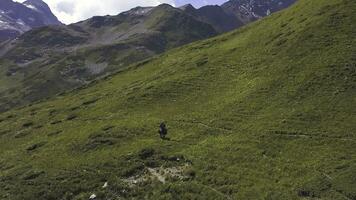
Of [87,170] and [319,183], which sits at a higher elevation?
[87,170]

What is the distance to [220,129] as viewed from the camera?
64.7m

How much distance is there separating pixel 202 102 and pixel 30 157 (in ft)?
85.4

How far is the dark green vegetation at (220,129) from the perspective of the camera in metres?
49.3

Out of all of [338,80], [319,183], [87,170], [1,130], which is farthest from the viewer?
[1,130]

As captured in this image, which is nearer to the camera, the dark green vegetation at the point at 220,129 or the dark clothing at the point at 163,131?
the dark green vegetation at the point at 220,129

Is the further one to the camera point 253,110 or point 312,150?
point 253,110

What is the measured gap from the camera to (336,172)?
158 ft

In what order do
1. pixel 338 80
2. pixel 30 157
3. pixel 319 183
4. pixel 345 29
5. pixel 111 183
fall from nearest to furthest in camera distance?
pixel 319 183 → pixel 111 183 → pixel 30 157 → pixel 338 80 → pixel 345 29

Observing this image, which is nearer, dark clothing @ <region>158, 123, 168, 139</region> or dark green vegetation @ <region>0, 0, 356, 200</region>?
dark green vegetation @ <region>0, 0, 356, 200</region>

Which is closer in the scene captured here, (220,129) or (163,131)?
(163,131)

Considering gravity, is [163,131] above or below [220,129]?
above

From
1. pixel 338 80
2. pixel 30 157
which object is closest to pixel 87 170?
pixel 30 157

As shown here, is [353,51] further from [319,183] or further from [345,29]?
[319,183]

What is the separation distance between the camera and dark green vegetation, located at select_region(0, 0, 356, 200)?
49.3 meters
